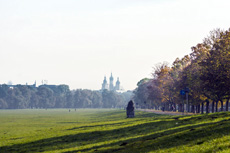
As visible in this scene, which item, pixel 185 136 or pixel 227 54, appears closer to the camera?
pixel 185 136

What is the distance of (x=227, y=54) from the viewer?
66.3m

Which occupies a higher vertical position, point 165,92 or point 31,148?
point 165,92

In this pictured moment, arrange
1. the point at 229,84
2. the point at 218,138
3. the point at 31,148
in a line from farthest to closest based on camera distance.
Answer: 1. the point at 229,84
2. the point at 31,148
3. the point at 218,138

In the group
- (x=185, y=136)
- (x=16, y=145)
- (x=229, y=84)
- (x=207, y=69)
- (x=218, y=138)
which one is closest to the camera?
(x=218, y=138)

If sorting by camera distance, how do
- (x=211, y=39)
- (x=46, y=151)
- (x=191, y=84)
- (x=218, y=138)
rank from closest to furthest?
(x=218, y=138), (x=46, y=151), (x=211, y=39), (x=191, y=84)

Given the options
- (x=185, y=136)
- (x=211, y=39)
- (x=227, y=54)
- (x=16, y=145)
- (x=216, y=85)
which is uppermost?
(x=211, y=39)

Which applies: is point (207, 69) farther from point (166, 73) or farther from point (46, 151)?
point (166, 73)

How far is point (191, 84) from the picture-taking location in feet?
275

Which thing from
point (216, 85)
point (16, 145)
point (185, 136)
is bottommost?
Answer: point (16, 145)

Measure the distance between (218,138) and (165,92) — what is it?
96.9 meters

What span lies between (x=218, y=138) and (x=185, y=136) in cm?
560

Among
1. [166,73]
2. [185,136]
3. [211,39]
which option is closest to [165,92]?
[166,73]

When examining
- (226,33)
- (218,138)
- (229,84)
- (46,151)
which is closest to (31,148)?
(46,151)

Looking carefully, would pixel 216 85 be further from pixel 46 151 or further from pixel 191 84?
pixel 46 151
